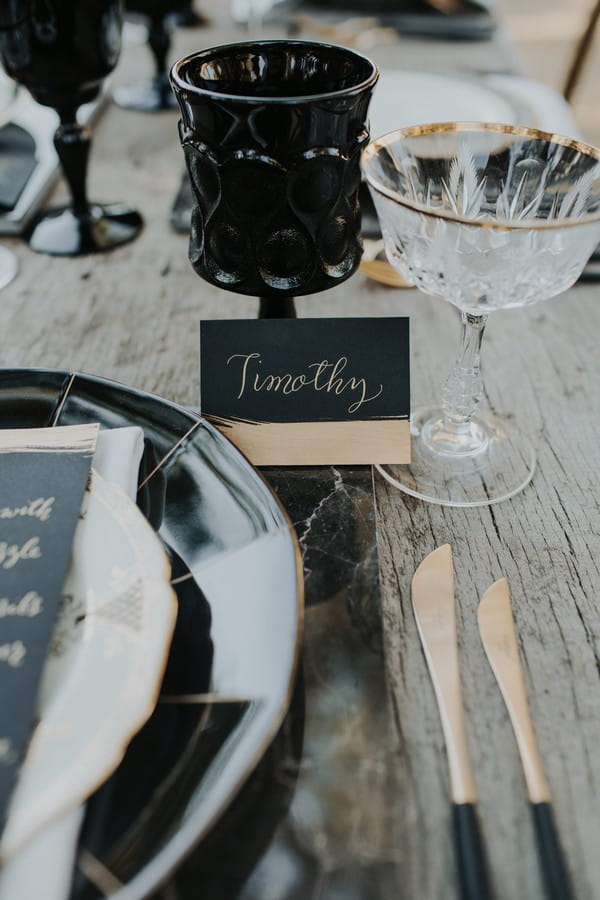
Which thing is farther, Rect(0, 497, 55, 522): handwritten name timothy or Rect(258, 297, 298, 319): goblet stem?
Rect(258, 297, 298, 319): goblet stem

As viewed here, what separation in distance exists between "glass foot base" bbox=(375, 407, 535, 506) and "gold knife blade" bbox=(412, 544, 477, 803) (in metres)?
0.05

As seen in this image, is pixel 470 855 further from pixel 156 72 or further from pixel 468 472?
pixel 156 72

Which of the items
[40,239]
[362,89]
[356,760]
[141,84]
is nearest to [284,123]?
[362,89]

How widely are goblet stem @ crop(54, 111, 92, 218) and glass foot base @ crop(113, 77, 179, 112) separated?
345mm

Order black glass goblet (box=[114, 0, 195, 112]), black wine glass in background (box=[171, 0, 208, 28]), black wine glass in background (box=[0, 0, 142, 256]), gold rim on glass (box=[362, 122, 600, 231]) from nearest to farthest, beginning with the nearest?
gold rim on glass (box=[362, 122, 600, 231])
black wine glass in background (box=[0, 0, 142, 256])
black glass goblet (box=[114, 0, 195, 112])
black wine glass in background (box=[171, 0, 208, 28])

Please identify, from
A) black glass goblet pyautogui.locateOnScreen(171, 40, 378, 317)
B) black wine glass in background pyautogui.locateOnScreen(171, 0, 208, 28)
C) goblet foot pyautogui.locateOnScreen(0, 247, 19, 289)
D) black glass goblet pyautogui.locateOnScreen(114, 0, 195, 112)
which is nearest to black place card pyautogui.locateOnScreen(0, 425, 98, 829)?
black glass goblet pyautogui.locateOnScreen(171, 40, 378, 317)

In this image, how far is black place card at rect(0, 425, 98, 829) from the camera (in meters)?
0.26

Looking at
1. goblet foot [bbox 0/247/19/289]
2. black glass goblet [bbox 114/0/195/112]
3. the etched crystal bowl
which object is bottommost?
goblet foot [bbox 0/247/19/289]

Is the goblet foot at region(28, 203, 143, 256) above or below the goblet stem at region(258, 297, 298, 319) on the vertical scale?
below

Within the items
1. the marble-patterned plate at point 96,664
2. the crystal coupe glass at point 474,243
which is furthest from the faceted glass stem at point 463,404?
the marble-patterned plate at point 96,664

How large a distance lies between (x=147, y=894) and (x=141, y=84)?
40.7 inches

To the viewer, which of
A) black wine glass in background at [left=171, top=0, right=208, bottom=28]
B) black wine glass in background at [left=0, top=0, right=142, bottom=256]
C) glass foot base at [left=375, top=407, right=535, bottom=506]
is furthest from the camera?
black wine glass in background at [left=171, top=0, right=208, bottom=28]

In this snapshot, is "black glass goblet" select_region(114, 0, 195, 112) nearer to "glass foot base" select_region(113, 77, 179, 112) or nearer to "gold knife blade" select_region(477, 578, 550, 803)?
"glass foot base" select_region(113, 77, 179, 112)

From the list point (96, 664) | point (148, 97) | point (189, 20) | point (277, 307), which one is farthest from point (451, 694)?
point (189, 20)
